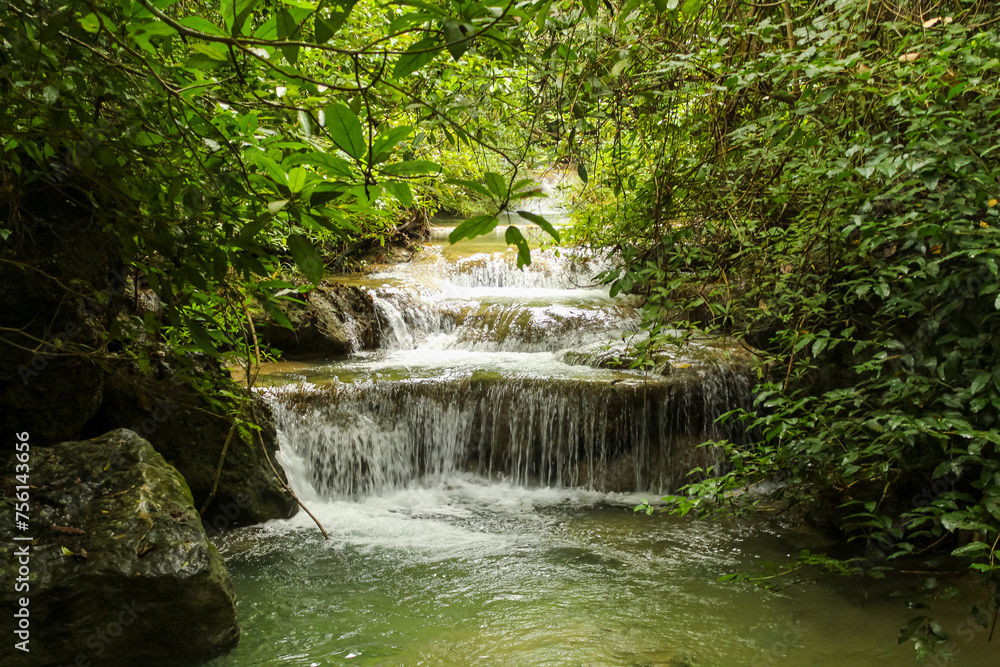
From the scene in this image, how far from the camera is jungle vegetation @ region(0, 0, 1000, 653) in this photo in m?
1.52

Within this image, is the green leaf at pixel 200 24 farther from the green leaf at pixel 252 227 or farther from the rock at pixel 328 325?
the rock at pixel 328 325

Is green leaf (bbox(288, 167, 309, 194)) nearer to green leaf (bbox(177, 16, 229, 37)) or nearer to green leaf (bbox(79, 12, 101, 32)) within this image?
green leaf (bbox(177, 16, 229, 37))

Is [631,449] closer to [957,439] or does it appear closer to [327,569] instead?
[327,569]

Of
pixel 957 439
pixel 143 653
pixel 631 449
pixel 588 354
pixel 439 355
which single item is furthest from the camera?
pixel 439 355

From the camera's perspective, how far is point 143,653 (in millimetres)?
3443

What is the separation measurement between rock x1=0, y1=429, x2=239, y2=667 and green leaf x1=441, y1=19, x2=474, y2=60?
319cm

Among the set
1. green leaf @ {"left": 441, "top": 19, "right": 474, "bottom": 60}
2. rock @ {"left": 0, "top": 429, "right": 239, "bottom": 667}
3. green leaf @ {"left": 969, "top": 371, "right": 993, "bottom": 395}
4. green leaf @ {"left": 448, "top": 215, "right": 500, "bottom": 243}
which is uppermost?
green leaf @ {"left": 441, "top": 19, "right": 474, "bottom": 60}

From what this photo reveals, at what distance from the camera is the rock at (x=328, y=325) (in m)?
8.81

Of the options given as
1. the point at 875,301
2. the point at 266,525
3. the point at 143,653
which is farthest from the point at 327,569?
the point at 875,301

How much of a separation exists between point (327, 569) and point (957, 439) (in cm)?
399

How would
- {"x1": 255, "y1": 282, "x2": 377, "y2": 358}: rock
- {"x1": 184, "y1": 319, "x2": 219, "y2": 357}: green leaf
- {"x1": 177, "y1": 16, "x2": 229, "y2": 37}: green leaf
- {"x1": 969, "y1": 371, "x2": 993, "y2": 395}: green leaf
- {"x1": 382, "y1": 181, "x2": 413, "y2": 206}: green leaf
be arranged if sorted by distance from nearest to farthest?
{"x1": 382, "y1": 181, "x2": 413, "y2": 206}: green leaf → {"x1": 177, "y1": 16, "x2": 229, "y2": 37}: green leaf → {"x1": 184, "y1": 319, "x2": 219, "y2": 357}: green leaf → {"x1": 969, "y1": 371, "x2": 993, "y2": 395}: green leaf → {"x1": 255, "y1": 282, "x2": 377, "y2": 358}: rock

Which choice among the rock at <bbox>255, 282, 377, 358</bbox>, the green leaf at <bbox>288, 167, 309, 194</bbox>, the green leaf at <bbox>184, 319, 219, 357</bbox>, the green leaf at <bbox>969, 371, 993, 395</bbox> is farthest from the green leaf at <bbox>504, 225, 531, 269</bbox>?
the rock at <bbox>255, 282, 377, 358</bbox>

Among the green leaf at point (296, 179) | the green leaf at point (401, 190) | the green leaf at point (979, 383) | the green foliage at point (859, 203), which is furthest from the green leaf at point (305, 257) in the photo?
the green leaf at point (979, 383)

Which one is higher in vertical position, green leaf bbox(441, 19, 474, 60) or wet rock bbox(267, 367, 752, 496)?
green leaf bbox(441, 19, 474, 60)
